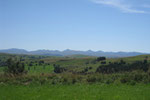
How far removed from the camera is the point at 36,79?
17.1m

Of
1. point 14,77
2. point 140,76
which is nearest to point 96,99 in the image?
point 140,76

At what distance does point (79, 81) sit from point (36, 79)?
421cm

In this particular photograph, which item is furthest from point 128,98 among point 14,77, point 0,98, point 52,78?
point 14,77

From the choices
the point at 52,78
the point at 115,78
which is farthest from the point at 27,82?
the point at 115,78

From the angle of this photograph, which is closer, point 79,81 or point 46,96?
point 46,96

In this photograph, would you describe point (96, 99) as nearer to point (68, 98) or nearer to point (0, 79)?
point (68, 98)

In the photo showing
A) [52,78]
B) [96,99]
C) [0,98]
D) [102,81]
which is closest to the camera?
[96,99]

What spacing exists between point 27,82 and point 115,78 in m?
8.44

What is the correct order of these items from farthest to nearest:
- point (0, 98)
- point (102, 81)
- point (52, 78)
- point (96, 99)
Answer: point (52, 78), point (102, 81), point (0, 98), point (96, 99)

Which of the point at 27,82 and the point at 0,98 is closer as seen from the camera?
the point at 0,98

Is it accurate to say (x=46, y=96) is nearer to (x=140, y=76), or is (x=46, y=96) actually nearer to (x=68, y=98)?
(x=68, y=98)

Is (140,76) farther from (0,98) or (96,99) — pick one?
(0,98)

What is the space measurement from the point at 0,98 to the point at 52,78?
24.2 ft

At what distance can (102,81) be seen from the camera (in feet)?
53.9
